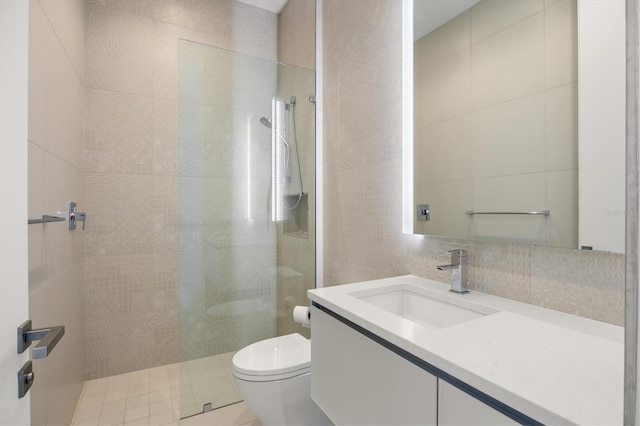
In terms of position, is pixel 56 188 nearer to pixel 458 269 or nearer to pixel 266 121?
pixel 266 121

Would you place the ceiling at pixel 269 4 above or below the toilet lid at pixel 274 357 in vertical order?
above

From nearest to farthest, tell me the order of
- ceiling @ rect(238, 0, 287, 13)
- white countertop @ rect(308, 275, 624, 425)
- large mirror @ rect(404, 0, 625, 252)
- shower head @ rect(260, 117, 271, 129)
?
1. white countertop @ rect(308, 275, 624, 425)
2. large mirror @ rect(404, 0, 625, 252)
3. shower head @ rect(260, 117, 271, 129)
4. ceiling @ rect(238, 0, 287, 13)

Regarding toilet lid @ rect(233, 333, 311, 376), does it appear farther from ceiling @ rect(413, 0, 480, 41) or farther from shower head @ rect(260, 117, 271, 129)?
ceiling @ rect(413, 0, 480, 41)

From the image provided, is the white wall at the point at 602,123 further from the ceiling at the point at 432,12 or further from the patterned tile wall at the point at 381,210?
the ceiling at the point at 432,12

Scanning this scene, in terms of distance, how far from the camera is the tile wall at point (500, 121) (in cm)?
99

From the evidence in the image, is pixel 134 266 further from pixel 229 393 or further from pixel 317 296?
pixel 317 296

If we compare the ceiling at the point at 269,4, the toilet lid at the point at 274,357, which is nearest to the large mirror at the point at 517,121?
the toilet lid at the point at 274,357

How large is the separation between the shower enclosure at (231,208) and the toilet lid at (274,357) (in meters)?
0.24

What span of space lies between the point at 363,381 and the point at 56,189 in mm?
1581

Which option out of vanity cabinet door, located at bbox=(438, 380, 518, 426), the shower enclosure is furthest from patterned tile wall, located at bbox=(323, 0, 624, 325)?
vanity cabinet door, located at bbox=(438, 380, 518, 426)

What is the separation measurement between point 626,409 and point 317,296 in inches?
38.7

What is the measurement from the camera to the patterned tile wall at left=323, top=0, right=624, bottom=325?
0.97m

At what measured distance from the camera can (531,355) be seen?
72 cm

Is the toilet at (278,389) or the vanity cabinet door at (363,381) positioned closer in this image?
the vanity cabinet door at (363,381)
